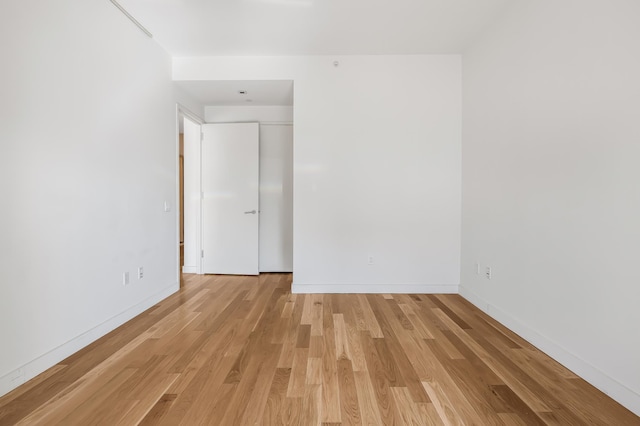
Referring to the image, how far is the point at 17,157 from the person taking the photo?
1.67 metres

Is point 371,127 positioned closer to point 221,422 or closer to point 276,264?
point 276,264

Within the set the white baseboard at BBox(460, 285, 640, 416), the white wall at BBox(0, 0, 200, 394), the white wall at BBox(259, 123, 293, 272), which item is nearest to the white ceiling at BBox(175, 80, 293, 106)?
the white wall at BBox(259, 123, 293, 272)

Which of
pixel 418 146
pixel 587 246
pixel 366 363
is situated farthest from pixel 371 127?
pixel 366 363

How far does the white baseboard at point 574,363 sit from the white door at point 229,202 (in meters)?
3.19

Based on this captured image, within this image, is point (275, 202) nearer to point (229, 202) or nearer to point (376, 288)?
point (229, 202)

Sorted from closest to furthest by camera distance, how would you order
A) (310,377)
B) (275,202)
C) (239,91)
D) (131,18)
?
(310,377) < (131,18) < (239,91) < (275,202)

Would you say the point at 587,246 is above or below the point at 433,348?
above

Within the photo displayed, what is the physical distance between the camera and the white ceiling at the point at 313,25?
2490 millimetres

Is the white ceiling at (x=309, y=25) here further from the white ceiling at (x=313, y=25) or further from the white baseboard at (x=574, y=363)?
the white baseboard at (x=574, y=363)

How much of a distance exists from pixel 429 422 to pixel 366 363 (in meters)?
0.57

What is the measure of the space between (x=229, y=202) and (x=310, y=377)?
3.11m

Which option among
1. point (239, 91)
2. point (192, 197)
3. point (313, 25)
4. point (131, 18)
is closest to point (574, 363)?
point (313, 25)

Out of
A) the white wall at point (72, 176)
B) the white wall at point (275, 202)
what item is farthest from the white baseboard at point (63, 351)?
the white wall at point (275, 202)

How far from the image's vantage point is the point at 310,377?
1745 millimetres
